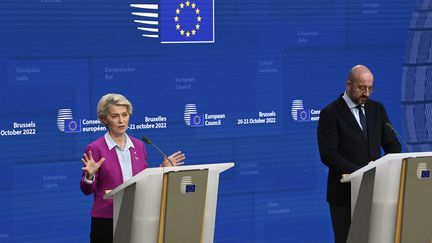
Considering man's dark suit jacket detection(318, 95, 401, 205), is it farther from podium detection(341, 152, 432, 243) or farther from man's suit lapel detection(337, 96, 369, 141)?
podium detection(341, 152, 432, 243)

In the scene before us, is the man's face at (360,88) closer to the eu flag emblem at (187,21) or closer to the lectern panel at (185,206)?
the lectern panel at (185,206)

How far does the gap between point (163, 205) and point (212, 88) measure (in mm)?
2795

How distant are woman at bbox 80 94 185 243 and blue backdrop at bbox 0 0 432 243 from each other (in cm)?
157

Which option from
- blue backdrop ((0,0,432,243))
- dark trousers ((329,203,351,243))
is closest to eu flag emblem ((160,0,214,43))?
blue backdrop ((0,0,432,243))

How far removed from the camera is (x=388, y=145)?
271 inches

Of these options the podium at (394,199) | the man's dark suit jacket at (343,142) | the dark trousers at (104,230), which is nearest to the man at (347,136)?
the man's dark suit jacket at (343,142)

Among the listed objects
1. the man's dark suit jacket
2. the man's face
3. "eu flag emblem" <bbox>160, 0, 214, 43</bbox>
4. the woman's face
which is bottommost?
the man's dark suit jacket

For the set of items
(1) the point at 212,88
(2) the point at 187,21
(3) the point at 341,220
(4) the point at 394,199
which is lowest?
(3) the point at 341,220

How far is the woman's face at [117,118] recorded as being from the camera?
5945 millimetres

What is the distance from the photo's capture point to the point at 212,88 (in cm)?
830

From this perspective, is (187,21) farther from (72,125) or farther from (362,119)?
(362,119)

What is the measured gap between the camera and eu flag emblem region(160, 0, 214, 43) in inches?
317

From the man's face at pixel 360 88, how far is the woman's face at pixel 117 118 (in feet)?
5.14

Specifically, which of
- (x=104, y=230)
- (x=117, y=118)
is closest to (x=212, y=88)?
(x=117, y=118)
